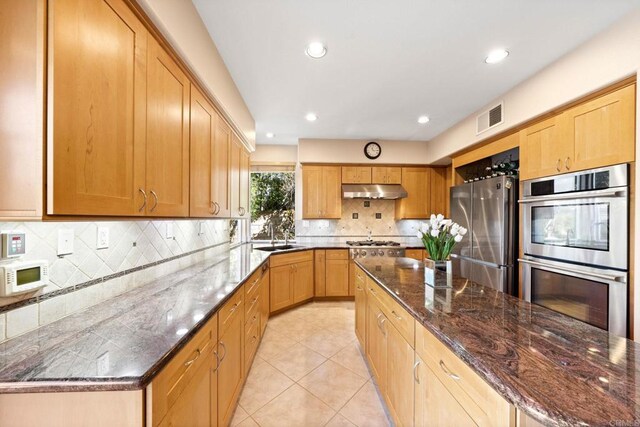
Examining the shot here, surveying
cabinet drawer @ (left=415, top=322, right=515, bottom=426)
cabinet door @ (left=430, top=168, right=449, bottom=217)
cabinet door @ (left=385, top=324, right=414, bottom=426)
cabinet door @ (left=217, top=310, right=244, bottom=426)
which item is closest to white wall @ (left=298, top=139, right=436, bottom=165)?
cabinet door @ (left=430, top=168, right=449, bottom=217)

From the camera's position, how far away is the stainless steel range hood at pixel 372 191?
14.3ft

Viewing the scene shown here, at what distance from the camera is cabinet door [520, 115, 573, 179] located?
2.19 m

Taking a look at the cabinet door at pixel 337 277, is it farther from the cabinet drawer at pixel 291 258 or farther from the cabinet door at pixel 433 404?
the cabinet door at pixel 433 404

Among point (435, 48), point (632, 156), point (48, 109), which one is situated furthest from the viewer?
point (435, 48)

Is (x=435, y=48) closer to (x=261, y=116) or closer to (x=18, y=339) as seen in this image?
(x=261, y=116)

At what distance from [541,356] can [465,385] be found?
265 mm

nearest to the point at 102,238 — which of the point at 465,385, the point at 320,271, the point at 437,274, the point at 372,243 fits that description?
the point at 465,385

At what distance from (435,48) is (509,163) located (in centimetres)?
178

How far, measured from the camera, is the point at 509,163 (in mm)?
3021

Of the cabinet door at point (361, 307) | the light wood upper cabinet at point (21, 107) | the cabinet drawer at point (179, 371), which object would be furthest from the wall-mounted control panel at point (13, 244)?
the cabinet door at point (361, 307)

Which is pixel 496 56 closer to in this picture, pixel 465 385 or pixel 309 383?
pixel 465 385

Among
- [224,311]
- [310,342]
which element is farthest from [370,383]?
[224,311]

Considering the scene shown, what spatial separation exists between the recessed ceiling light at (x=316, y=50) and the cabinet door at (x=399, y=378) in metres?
2.10

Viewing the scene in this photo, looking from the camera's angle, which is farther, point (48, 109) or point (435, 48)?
point (435, 48)
